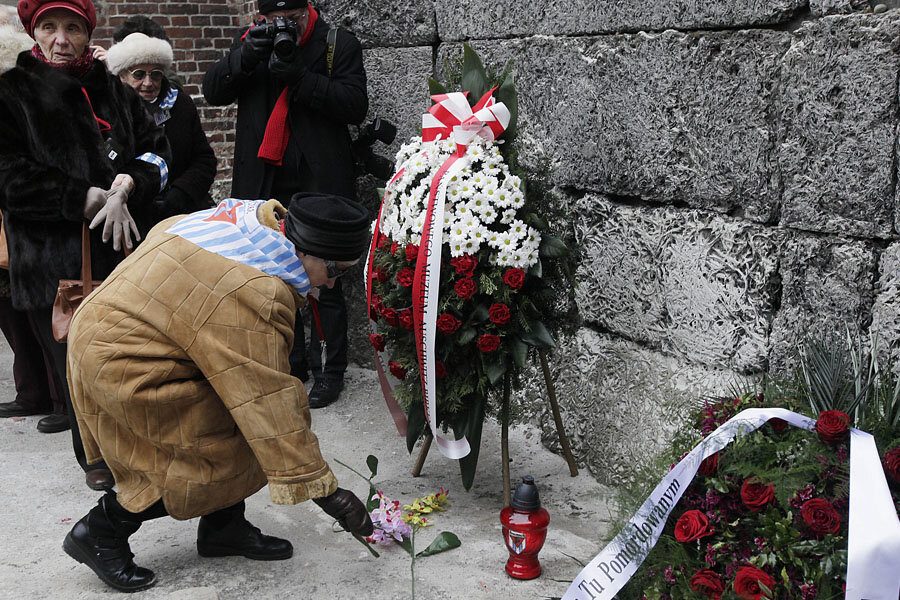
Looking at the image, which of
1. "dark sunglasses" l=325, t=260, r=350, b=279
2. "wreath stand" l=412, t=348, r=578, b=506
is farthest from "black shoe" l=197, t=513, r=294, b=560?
"dark sunglasses" l=325, t=260, r=350, b=279

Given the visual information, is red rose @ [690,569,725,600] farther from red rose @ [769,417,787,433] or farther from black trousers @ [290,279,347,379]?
black trousers @ [290,279,347,379]

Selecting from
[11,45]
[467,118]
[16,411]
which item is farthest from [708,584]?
[16,411]

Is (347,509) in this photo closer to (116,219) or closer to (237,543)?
(237,543)

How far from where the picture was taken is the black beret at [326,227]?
106 inches

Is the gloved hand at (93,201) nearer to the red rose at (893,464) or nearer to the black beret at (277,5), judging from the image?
the black beret at (277,5)

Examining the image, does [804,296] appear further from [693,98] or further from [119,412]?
[119,412]

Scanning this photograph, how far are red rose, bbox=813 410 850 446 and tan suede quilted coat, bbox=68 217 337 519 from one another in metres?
1.38

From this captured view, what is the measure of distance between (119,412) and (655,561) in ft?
5.28

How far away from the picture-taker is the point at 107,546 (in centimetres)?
303

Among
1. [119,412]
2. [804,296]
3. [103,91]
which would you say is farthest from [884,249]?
[103,91]

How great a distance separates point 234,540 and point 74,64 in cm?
201

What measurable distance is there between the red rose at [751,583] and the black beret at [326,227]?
1.39 meters

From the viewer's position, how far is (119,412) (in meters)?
2.76

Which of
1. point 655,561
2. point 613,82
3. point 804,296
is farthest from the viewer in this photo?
point 613,82
